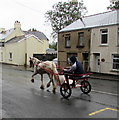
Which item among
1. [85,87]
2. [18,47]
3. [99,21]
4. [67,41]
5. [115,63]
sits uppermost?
[99,21]

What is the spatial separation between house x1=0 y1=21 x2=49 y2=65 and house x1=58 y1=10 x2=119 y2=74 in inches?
398

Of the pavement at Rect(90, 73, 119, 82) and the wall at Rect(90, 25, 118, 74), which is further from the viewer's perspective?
the wall at Rect(90, 25, 118, 74)

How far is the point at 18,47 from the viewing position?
96.0 ft

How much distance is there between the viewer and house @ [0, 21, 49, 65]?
96.9 ft

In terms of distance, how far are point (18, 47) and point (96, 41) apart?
16242mm

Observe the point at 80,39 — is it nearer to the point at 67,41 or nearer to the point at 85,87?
the point at 67,41

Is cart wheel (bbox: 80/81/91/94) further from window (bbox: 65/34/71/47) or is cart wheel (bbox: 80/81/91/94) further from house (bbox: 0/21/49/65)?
house (bbox: 0/21/49/65)

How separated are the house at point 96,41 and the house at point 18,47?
33.2 ft

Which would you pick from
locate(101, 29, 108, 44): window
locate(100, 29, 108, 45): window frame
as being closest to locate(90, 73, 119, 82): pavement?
locate(100, 29, 108, 45): window frame

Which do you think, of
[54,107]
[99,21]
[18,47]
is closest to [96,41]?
[99,21]

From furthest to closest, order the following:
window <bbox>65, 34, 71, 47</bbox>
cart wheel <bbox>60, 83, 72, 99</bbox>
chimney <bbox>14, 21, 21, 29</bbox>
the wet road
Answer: chimney <bbox>14, 21, 21, 29</bbox> → window <bbox>65, 34, 71, 47</bbox> → cart wheel <bbox>60, 83, 72, 99</bbox> → the wet road

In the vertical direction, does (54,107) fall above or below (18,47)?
below

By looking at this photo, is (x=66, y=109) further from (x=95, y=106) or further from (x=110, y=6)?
(x=110, y=6)

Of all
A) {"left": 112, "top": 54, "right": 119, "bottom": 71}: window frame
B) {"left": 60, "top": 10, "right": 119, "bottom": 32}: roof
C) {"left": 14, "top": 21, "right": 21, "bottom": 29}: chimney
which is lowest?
{"left": 112, "top": 54, "right": 119, "bottom": 71}: window frame
